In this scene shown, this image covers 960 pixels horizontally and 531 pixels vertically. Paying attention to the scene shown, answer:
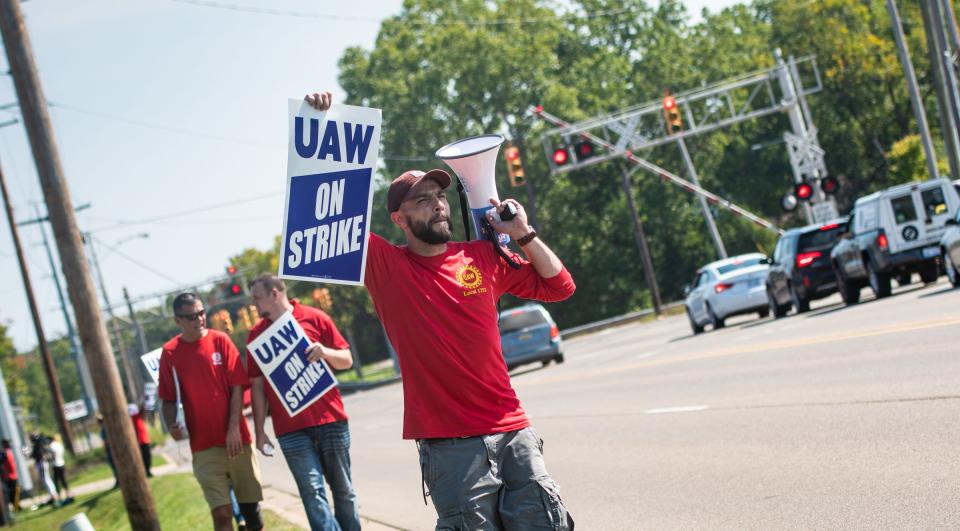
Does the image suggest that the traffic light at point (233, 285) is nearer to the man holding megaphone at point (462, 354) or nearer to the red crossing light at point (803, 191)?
the red crossing light at point (803, 191)

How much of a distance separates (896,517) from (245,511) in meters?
4.55

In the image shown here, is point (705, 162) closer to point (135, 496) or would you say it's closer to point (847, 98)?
point (847, 98)

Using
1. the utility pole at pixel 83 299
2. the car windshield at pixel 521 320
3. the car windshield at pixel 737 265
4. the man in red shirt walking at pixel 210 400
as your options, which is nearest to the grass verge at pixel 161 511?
the utility pole at pixel 83 299

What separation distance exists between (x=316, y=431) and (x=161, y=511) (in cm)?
1054

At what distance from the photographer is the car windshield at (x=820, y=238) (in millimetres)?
23938

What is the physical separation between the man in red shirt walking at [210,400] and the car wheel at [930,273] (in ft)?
54.8

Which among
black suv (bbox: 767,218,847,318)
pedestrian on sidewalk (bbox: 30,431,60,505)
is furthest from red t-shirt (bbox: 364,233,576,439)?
pedestrian on sidewalk (bbox: 30,431,60,505)

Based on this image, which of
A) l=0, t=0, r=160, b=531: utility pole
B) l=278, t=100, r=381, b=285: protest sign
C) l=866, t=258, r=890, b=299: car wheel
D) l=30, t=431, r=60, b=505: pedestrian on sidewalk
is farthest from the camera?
l=30, t=431, r=60, b=505: pedestrian on sidewalk

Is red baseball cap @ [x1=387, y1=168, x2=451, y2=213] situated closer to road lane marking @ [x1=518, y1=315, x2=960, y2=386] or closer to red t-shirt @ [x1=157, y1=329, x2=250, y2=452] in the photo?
red t-shirt @ [x1=157, y1=329, x2=250, y2=452]

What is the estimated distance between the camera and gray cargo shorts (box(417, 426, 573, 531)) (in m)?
4.68

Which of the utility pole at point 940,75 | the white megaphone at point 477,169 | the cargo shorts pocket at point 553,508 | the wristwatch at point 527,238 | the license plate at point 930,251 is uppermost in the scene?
the utility pole at point 940,75

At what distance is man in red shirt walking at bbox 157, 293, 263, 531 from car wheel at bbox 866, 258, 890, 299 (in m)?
15.4

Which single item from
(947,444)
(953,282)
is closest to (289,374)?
(947,444)

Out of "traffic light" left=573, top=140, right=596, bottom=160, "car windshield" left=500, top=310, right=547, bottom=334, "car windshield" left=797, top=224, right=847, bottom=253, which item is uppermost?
"traffic light" left=573, top=140, right=596, bottom=160
